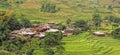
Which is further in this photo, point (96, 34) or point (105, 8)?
point (105, 8)

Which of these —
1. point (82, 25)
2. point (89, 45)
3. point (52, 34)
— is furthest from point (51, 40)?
point (82, 25)

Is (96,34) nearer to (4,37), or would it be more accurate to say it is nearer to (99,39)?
(99,39)

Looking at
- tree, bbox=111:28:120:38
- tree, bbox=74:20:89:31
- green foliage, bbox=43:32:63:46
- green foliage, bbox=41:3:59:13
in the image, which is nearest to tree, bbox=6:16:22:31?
green foliage, bbox=43:32:63:46

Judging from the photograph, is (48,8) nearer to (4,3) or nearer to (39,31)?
(4,3)

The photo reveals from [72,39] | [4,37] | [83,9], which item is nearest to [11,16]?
[4,37]

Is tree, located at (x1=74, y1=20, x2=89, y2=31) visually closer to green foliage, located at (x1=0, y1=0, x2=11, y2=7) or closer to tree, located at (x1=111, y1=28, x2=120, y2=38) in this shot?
tree, located at (x1=111, y1=28, x2=120, y2=38)

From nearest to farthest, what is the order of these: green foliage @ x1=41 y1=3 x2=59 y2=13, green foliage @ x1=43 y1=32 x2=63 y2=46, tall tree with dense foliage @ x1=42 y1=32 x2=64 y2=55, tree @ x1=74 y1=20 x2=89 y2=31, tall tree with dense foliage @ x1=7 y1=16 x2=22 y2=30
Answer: tall tree with dense foliage @ x1=42 y1=32 x2=64 y2=55, green foliage @ x1=43 y1=32 x2=63 y2=46, tall tree with dense foliage @ x1=7 y1=16 x2=22 y2=30, tree @ x1=74 y1=20 x2=89 y2=31, green foliage @ x1=41 y1=3 x2=59 y2=13

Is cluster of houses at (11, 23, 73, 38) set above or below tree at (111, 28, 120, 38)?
above

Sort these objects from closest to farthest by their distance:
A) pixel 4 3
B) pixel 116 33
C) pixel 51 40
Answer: pixel 51 40 → pixel 116 33 → pixel 4 3
